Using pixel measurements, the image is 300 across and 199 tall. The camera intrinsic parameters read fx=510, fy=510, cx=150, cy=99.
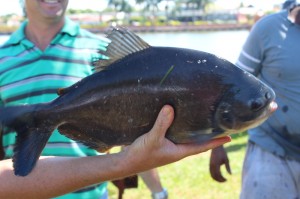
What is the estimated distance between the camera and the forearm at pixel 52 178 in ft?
6.71

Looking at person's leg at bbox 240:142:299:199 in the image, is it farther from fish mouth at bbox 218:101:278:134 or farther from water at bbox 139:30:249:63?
water at bbox 139:30:249:63

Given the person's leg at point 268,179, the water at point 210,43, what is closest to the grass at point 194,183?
the person's leg at point 268,179

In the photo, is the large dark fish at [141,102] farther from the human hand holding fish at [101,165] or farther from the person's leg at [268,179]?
the person's leg at [268,179]

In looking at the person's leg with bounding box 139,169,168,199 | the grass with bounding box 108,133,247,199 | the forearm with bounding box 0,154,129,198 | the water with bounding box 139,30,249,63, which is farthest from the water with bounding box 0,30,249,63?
the forearm with bounding box 0,154,129,198

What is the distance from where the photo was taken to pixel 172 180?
22.5 feet

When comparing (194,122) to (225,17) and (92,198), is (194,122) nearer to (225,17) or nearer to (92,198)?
(92,198)

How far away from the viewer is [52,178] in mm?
2107

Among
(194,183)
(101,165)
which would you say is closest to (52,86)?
(101,165)

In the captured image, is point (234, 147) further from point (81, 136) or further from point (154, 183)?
point (81, 136)

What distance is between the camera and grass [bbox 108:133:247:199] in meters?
6.23

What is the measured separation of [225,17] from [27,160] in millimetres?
87970

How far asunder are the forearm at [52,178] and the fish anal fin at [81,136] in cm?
15

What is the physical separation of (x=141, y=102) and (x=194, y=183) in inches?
199

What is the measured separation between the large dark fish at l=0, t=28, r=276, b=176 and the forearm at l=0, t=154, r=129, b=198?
200mm
